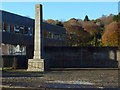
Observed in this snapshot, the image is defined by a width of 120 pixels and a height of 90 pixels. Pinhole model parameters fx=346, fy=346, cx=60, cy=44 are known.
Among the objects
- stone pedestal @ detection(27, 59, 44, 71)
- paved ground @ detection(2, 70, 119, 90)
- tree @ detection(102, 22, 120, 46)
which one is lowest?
paved ground @ detection(2, 70, 119, 90)

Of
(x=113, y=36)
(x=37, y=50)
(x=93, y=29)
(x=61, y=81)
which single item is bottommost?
(x=61, y=81)

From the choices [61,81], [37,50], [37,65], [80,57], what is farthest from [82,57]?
[61,81]

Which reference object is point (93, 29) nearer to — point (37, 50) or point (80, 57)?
point (80, 57)

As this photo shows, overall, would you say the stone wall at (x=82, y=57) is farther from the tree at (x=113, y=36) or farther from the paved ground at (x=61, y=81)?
the paved ground at (x=61, y=81)

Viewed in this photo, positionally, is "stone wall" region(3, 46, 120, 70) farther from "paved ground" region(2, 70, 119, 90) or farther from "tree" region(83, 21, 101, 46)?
"tree" region(83, 21, 101, 46)

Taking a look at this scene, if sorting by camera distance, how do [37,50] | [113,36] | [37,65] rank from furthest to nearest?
[113,36] → [37,50] → [37,65]

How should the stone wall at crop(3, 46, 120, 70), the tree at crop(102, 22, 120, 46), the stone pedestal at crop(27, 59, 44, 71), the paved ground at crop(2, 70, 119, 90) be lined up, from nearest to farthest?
the paved ground at crop(2, 70, 119, 90) < the stone pedestal at crop(27, 59, 44, 71) < the stone wall at crop(3, 46, 120, 70) < the tree at crop(102, 22, 120, 46)

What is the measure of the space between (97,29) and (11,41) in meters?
49.1

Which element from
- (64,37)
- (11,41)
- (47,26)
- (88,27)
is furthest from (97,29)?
(11,41)

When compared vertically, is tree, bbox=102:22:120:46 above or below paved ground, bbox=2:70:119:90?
above

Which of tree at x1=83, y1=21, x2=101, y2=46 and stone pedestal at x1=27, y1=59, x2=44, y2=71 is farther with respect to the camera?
tree at x1=83, y1=21, x2=101, y2=46

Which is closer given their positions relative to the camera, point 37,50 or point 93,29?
point 37,50

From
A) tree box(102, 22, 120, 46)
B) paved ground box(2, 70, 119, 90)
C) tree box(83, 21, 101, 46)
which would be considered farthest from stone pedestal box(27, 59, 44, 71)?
A: tree box(83, 21, 101, 46)

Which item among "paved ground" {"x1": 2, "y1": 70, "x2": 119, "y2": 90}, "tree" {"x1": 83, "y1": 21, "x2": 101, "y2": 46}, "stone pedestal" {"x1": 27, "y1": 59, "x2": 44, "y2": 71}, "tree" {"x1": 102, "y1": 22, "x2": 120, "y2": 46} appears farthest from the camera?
"tree" {"x1": 83, "y1": 21, "x2": 101, "y2": 46}
